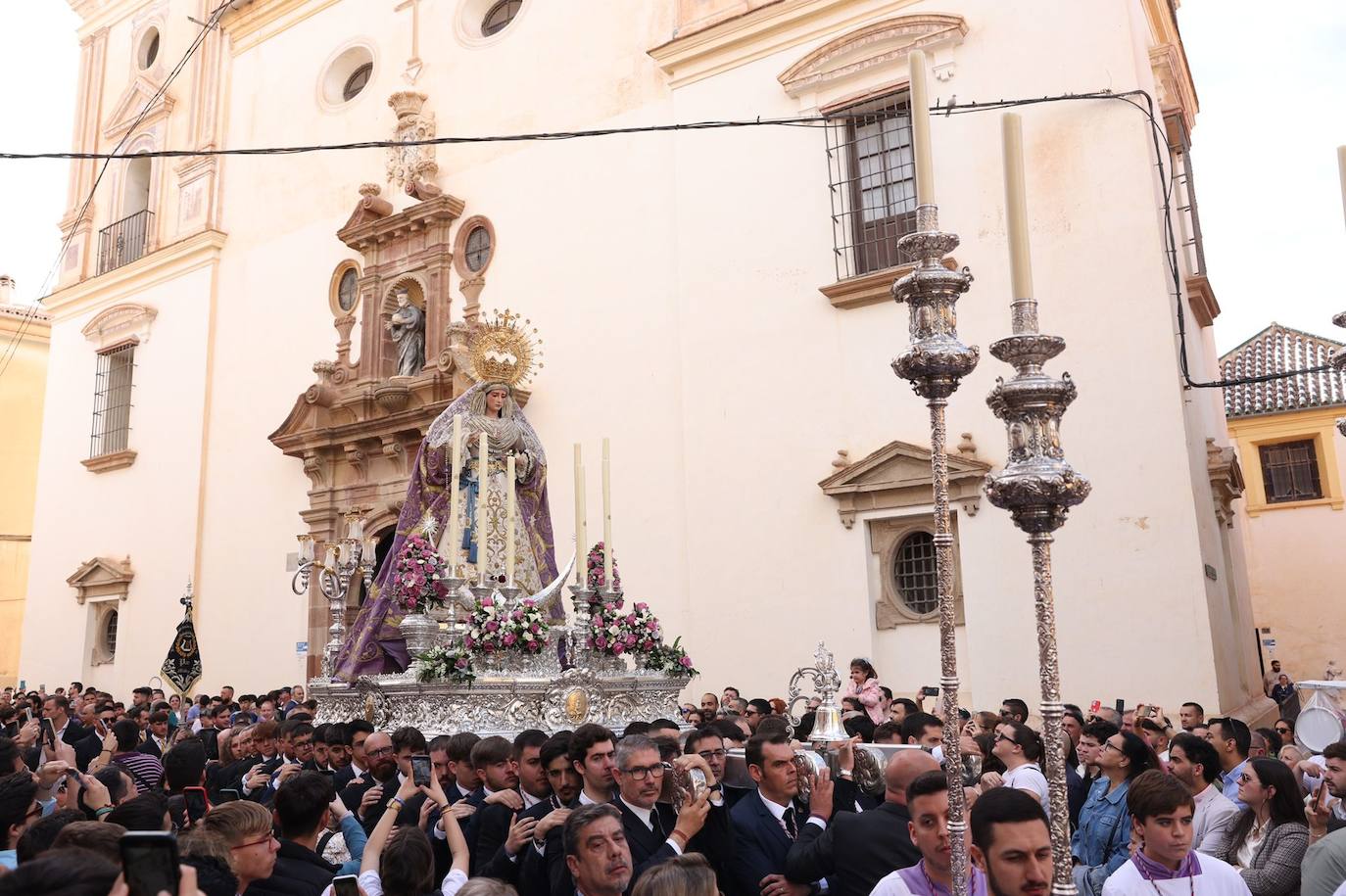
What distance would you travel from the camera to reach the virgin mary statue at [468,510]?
8680mm

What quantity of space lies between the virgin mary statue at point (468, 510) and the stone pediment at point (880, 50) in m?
5.63

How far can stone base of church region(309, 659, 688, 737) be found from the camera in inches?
270

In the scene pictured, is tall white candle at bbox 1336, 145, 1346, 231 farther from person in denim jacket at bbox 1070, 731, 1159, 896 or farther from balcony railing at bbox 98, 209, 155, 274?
balcony railing at bbox 98, 209, 155, 274

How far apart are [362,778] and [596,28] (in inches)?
444

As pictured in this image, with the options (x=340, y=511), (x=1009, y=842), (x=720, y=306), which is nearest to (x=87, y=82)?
(x=340, y=511)

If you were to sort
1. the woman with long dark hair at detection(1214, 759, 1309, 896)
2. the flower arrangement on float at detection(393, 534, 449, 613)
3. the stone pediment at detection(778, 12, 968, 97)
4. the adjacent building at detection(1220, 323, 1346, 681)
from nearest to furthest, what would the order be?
the woman with long dark hair at detection(1214, 759, 1309, 896) → the flower arrangement on float at detection(393, 534, 449, 613) → the stone pediment at detection(778, 12, 968, 97) → the adjacent building at detection(1220, 323, 1346, 681)

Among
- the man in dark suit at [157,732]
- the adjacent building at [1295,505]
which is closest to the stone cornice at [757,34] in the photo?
the man in dark suit at [157,732]

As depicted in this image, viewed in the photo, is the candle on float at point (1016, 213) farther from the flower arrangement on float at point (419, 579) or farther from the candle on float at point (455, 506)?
the flower arrangement on float at point (419, 579)

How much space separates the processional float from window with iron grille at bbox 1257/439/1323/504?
54.3 feet

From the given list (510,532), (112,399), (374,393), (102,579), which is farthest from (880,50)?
(102,579)

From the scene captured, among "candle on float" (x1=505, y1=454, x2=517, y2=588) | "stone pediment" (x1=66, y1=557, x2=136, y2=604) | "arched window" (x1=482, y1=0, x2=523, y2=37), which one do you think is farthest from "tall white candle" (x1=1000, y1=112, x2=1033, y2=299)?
"stone pediment" (x1=66, y1=557, x2=136, y2=604)

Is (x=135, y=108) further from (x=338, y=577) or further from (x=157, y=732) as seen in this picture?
(x=157, y=732)

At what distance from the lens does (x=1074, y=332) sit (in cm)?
1079

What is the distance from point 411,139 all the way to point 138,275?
682 cm
